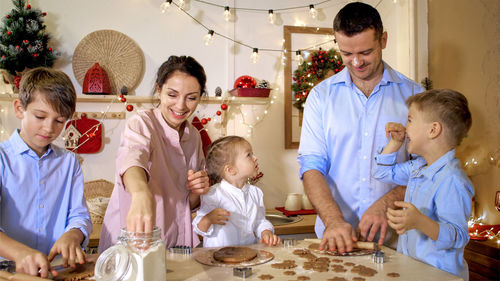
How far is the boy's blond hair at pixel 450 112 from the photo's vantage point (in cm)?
145

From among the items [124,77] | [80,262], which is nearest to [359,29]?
[80,262]

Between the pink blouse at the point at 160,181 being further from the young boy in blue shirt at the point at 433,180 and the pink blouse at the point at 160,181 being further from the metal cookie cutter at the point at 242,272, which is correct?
the young boy in blue shirt at the point at 433,180

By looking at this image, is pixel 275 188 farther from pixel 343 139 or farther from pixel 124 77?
pixel 343 139

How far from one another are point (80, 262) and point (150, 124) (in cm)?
62

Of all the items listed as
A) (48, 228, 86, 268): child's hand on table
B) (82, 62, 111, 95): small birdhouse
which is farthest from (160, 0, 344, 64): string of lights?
(48, 228, 86, 268): child's hand on table

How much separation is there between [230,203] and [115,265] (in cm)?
94

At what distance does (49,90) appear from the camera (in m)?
1.44

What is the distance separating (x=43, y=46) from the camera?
9.37 feet

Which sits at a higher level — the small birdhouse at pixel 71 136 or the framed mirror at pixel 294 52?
the framed mirror at pixel 294 52

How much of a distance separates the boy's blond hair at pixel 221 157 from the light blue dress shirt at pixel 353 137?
357 mm

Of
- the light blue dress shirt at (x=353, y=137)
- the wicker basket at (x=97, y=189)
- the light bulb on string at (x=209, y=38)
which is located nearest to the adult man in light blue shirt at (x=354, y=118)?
the light blue dress shirt at (x=353, y=137)

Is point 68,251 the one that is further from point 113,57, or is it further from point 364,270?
point 113,57

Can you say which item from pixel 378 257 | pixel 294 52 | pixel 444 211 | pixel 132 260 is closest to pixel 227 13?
pixel 294 52

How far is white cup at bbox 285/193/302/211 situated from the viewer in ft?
10.7
